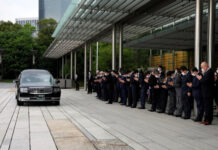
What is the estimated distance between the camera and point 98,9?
668 inches

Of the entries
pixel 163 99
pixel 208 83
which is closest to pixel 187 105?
pixel 208 83

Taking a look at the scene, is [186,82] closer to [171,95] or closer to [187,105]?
[187,105]

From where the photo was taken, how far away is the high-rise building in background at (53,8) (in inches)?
5842

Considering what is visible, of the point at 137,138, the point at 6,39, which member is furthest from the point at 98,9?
the point at 6,39

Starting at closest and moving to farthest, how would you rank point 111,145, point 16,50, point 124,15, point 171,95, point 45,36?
point 111,145
point 171,95
point 124,15
point 16,50
point 45,36

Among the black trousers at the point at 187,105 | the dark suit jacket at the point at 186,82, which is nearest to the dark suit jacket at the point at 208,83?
the dark suit jacket at the point at 186,82

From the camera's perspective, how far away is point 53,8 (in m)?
151

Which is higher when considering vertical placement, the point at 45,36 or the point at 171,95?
the point at 45,36

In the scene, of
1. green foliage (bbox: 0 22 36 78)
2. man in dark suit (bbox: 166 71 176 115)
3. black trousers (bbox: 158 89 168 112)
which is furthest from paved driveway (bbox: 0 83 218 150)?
green foliage (bbox: 0 22 36 78)

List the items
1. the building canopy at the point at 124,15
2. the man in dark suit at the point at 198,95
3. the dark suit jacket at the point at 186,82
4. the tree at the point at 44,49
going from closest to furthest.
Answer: the man in dark suit at the point at 198,95 → the dark suit jacket at the point at 186,82 → the building canopy at the point at 124,15 → the tree at the point at 44,49

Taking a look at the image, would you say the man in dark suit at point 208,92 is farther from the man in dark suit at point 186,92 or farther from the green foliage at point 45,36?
the green foliage at point 45,36

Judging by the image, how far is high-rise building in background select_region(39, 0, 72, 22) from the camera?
148 meters

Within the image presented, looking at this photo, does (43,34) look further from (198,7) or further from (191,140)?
(191,140)

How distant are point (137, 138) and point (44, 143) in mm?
2186
